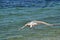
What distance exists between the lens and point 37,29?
1239cm

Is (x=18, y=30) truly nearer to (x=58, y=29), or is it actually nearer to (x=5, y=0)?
(x=58, y=29)

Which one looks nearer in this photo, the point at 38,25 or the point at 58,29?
the point at 58,29

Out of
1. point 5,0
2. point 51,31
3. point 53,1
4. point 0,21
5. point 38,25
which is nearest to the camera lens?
point 51,31

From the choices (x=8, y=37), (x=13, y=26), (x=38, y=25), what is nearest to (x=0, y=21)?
(x=13, y=26)

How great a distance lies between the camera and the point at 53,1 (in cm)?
2352

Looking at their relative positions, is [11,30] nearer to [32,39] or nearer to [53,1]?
[32,39]

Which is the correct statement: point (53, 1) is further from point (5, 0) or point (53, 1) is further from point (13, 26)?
point (13, 26)

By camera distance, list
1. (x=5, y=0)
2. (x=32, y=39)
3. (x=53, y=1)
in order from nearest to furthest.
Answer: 1. (x=32, y=39)
2. (x=53, y=1)
3. (x=5, y=0)

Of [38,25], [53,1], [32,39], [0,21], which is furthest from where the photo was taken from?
[53,1]

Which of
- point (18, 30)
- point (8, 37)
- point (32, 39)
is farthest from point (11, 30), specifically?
point (32, 39)

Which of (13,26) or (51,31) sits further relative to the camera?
(13,26)

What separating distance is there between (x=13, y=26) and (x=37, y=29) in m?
1.51

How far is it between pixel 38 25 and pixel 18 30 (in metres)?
1.13

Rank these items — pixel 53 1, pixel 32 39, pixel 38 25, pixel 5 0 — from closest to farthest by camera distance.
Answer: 1. pixel 32 39
2. pixel 38 25
3. pixel 53 1
4. pixel 5 0
